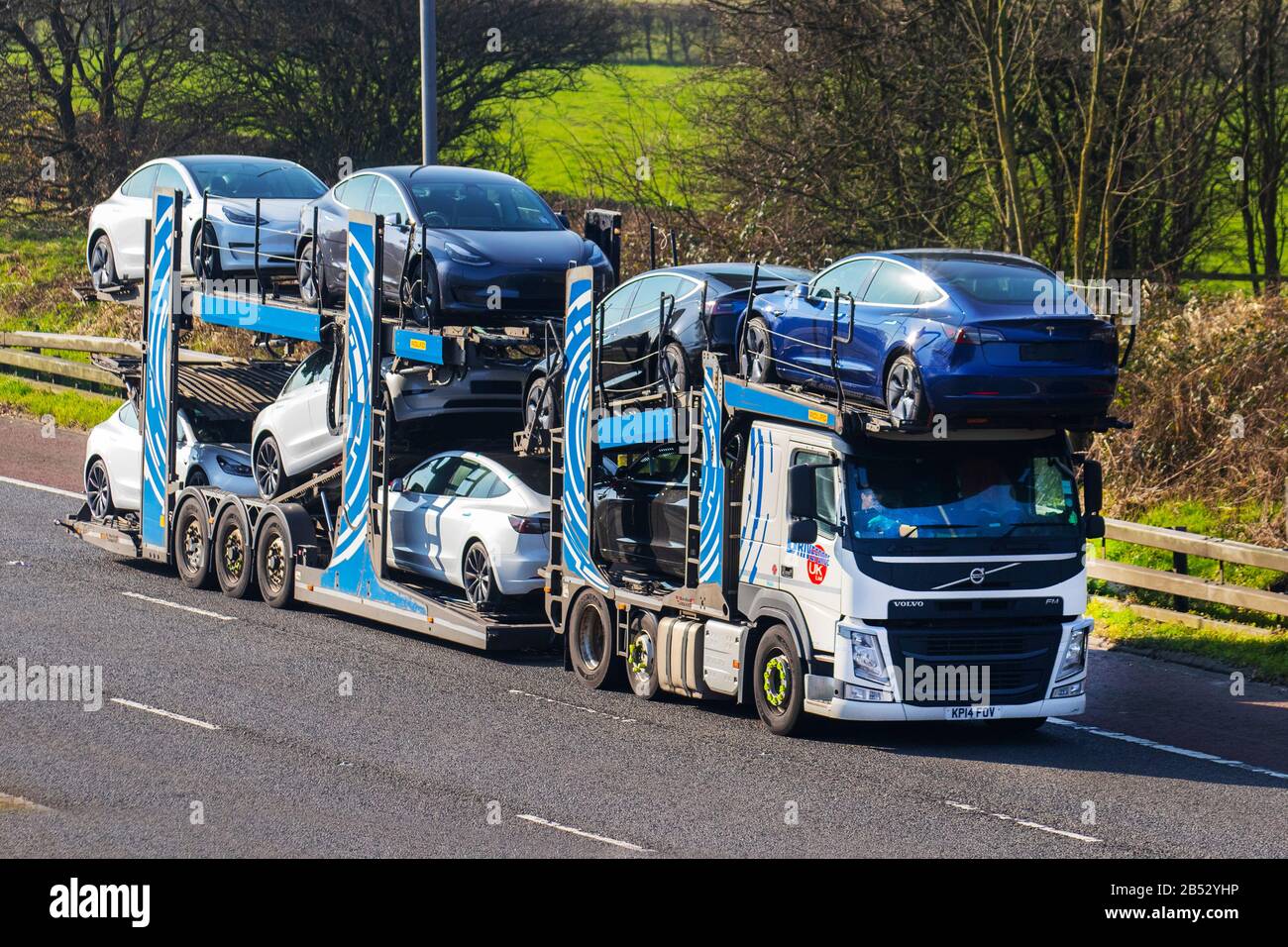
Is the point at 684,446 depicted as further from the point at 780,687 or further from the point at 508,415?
the point at 508,415

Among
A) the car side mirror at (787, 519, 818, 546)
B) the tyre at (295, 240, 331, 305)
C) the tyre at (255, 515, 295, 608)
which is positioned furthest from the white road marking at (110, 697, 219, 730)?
the tyre at (295, 240, 331, 305)

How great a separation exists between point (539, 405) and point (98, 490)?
7455 millimetres

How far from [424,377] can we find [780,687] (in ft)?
17.2

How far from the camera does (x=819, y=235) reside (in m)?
25.1

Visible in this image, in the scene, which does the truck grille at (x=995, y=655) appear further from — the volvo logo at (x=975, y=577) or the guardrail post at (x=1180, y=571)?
the guardrail post at (x=1180, y=571)

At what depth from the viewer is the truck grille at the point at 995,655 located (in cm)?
1297

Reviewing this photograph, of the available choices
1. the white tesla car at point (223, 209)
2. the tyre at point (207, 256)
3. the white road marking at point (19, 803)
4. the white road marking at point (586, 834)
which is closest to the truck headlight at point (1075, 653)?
the white road marking at point (586, 834)

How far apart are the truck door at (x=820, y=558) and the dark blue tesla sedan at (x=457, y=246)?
3550mm

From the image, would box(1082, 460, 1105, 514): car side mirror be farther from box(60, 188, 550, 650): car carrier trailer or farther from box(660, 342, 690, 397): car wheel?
box(60, 188, 550, 650): car carrier trailer

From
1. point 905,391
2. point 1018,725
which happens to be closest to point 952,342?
point 905,391

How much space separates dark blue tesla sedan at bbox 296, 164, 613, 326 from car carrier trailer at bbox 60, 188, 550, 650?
222 mm

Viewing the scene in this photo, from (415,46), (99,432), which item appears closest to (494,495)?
(99,432)

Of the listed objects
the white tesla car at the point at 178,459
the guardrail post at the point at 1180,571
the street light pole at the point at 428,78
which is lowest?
the guardrail post at the point at 1180,571

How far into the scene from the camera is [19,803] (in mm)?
11430
